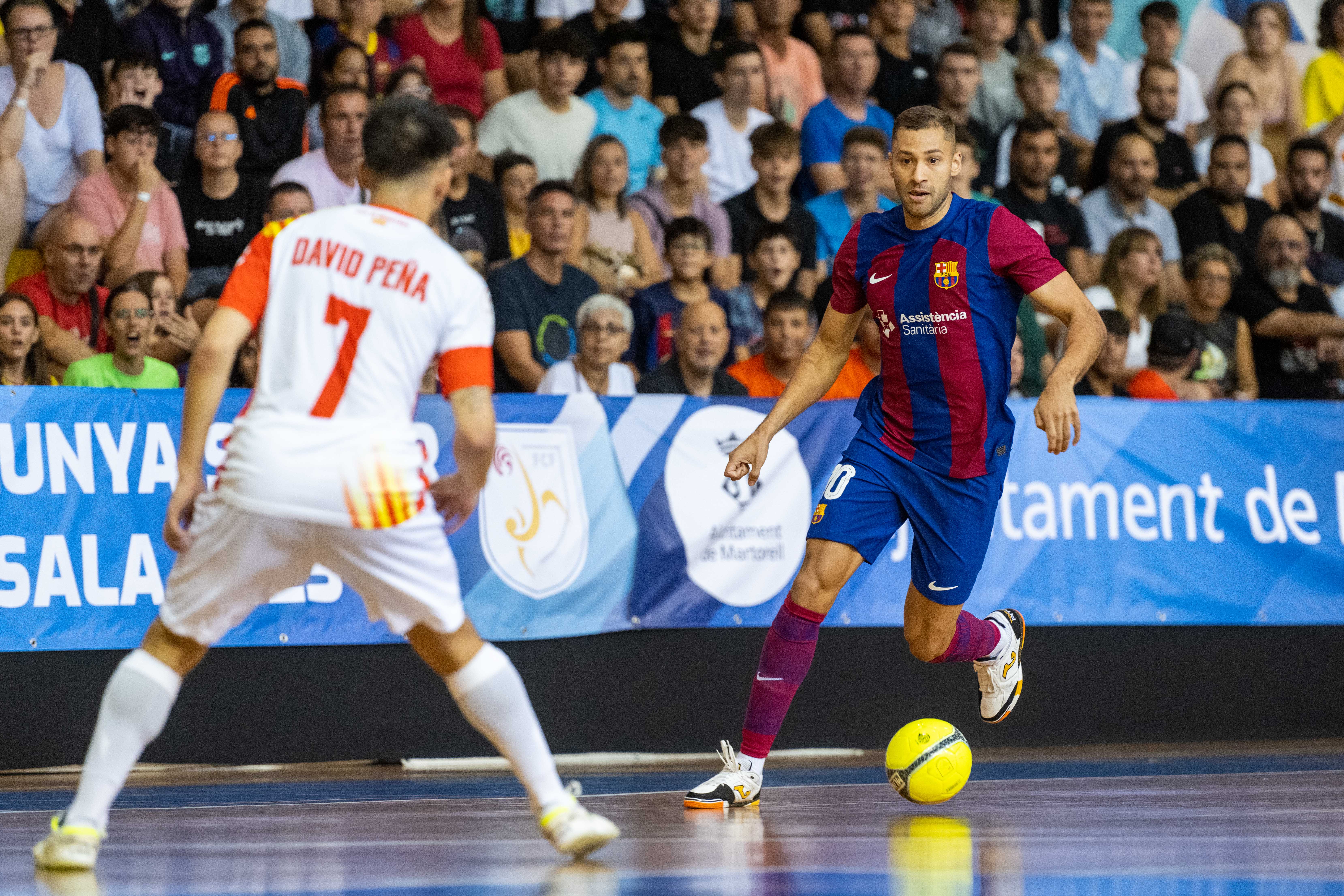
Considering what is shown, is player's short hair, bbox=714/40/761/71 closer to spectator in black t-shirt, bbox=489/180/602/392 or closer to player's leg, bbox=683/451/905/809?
spectator in black t-shirt, bbox=489/180/602/392

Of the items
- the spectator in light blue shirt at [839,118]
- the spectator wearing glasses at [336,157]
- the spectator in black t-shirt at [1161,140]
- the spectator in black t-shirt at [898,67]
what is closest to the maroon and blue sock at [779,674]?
the spectator wearing glasses at [336,157]

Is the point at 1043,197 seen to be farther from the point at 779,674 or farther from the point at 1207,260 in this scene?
the point at 779,674

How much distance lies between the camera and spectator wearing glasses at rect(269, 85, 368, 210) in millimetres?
9516

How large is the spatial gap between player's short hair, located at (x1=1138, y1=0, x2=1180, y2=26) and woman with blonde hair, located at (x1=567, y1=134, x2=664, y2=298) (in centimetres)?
489

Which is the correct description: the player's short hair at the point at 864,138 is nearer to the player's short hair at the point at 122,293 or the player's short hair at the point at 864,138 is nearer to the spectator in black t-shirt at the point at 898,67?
the spectator in black t-shirt at the point at 898,67

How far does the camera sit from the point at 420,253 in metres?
3.96

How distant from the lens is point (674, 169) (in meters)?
10.3

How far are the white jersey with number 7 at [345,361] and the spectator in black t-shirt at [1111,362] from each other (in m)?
6.25

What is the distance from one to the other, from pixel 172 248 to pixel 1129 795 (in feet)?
19.8

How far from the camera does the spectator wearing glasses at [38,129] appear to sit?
888 centimetres

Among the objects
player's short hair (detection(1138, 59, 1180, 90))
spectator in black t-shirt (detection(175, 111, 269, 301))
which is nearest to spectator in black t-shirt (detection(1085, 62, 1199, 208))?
player's short hair (detection(1138, 59, 1180, 90))

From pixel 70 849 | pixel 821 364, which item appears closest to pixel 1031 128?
pixel 821 364

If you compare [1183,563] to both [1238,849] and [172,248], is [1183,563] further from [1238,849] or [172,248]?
[172,248]

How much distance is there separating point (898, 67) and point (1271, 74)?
3.30 meters
